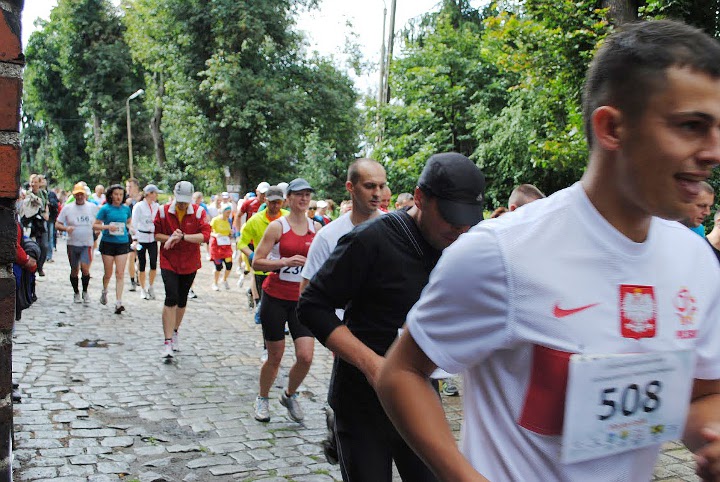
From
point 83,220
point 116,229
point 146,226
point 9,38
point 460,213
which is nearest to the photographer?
point 9,38

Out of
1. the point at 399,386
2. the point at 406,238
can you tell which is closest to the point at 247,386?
the point at 406,238

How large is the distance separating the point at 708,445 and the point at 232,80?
31.6 meters

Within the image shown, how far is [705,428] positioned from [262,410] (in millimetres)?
5267

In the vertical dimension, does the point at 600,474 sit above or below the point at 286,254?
above

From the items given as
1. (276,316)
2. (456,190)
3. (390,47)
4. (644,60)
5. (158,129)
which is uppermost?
(390,47)

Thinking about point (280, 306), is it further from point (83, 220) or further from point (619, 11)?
point (83, 220)

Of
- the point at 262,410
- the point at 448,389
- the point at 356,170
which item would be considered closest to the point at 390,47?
the point at 448,389

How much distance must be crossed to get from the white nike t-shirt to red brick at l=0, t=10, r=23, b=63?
1.28 meters

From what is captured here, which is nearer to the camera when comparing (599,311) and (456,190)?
(599,311)

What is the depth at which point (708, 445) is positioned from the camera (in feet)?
5.11

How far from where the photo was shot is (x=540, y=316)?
4.91 ft

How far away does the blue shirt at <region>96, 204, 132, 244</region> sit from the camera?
12305 millimetres

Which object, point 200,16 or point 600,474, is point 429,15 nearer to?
point 200,16

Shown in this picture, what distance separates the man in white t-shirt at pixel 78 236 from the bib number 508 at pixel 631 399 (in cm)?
1222
